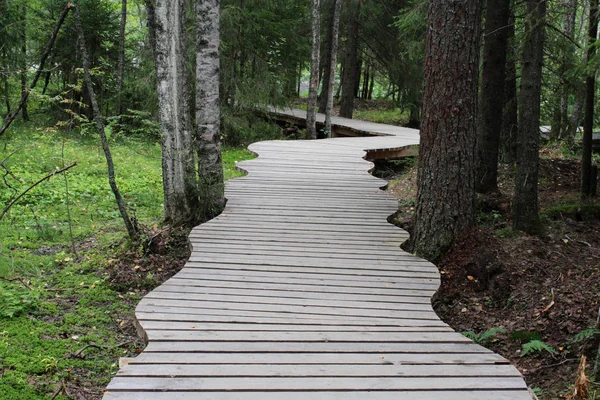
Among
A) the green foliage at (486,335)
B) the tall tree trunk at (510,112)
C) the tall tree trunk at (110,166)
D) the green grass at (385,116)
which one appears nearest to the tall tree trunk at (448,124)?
the green foliage at (486,335)

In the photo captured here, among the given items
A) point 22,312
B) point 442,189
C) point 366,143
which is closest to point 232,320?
point 22,312

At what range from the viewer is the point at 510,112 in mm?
10945

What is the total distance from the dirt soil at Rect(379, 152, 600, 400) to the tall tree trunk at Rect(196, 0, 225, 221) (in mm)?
3063

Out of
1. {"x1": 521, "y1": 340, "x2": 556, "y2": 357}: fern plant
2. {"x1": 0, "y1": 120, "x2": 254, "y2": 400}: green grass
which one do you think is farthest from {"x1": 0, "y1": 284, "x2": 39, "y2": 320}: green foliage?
{"x1": 521, "y1": 340, "x2": 556, "y2": 357}: fern plant

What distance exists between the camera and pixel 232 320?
4172mm

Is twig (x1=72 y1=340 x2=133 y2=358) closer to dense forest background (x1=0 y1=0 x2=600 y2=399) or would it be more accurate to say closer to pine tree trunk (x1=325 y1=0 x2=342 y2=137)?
dense forest background (x1=0 y1=0 x2=600 y2=399)

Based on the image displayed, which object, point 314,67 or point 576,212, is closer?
point 576,212

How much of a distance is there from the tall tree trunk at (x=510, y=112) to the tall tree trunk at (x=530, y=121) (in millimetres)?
3298

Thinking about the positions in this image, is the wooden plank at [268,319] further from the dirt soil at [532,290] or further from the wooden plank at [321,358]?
the dirt soil at [532,290]

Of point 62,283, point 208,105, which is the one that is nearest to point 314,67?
point 208,105

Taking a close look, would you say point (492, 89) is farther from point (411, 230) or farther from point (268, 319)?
point (268, 319)

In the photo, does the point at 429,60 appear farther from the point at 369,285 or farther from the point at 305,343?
the point at 305,343

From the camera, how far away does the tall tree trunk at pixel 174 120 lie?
6.68m

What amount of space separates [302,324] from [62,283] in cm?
338
